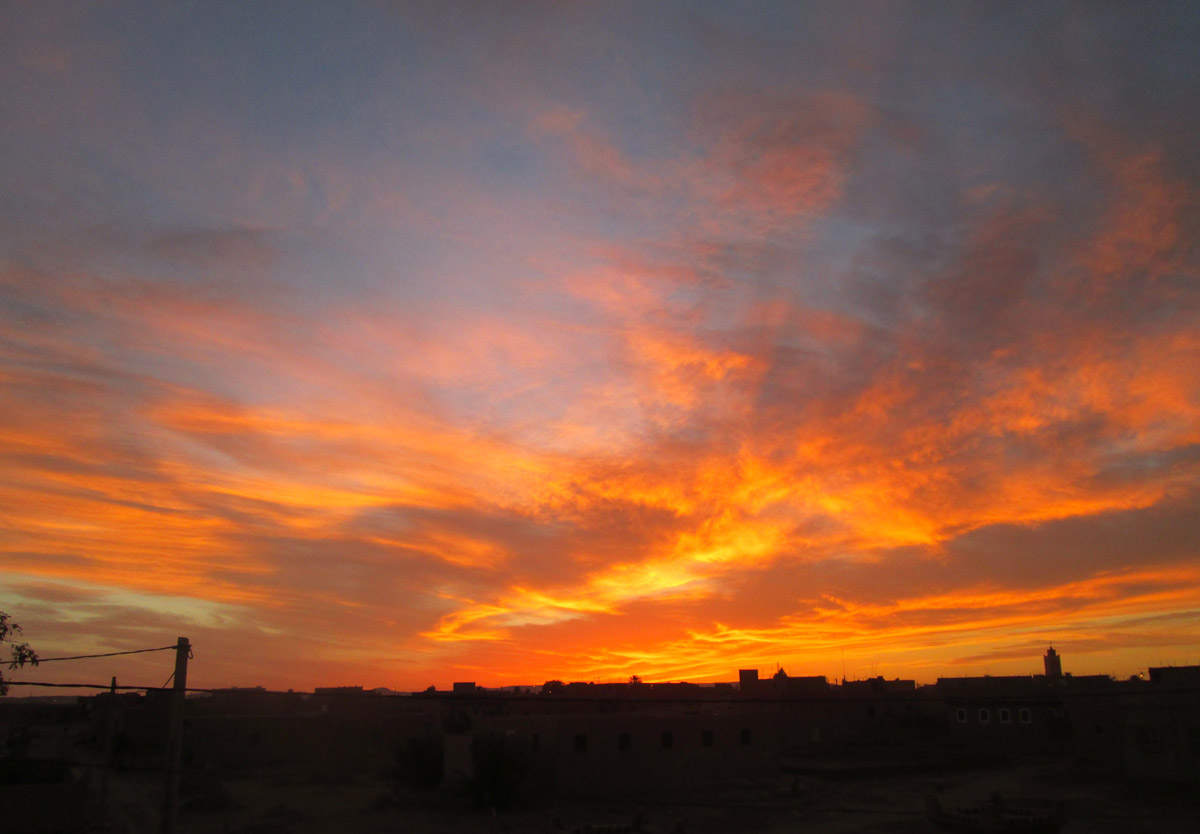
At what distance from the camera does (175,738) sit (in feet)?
67.2

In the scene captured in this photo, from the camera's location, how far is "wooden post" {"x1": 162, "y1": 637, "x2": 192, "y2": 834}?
2005 centimetres

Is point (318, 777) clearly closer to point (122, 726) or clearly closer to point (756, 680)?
point (122, 726)

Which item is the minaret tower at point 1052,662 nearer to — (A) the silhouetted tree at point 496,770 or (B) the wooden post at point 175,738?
(A) the silhouetted tree at point 496,770

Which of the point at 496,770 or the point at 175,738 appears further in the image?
the point at 496,770

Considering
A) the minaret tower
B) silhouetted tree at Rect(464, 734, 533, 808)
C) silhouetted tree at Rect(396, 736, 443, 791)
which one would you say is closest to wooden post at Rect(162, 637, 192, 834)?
silhouetted tree at Rect(464, 734, 533, 808)

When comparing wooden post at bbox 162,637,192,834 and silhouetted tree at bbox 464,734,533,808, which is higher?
wooden post at bbox 162,637,192,834

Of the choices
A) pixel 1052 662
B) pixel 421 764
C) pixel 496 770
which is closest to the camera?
pixel 496 770

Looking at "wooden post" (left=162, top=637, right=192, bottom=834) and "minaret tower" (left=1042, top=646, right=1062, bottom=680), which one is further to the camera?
"minaret tower" (left=1042, top=646, right=1062, bottom=680)

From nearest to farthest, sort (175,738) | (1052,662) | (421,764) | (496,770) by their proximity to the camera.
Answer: (175,738)
(496,770)
(421,764)
(1052,662)

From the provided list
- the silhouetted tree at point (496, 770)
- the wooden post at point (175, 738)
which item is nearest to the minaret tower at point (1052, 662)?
the silhouetted tree at point (496, 770)

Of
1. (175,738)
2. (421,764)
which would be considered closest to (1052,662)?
(421,764)

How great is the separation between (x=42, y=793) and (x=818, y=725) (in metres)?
70.1

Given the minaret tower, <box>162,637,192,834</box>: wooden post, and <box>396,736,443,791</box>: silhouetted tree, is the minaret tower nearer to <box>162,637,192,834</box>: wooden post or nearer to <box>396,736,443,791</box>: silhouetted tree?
<box>396,736,443,791</box>: silhouetted tree

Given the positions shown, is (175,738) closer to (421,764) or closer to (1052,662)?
(421,764)
